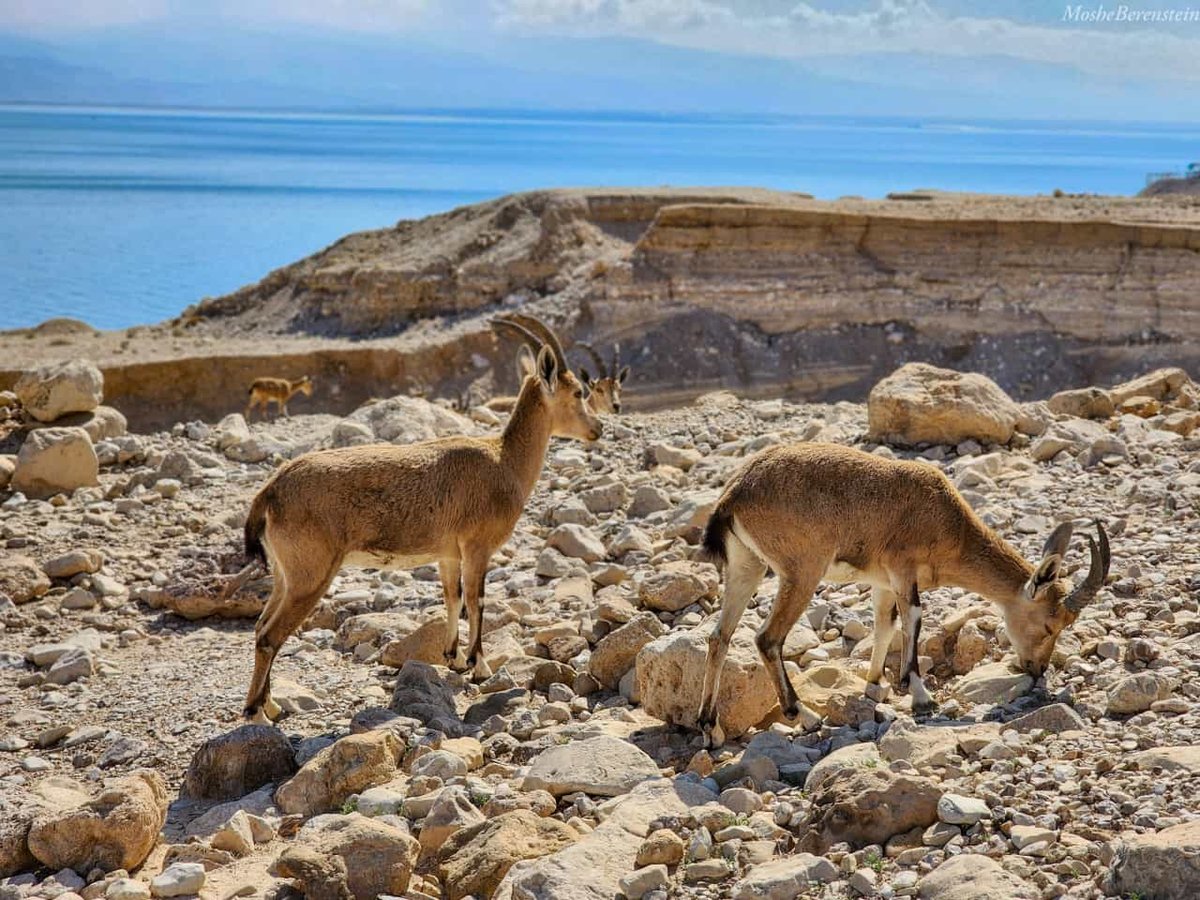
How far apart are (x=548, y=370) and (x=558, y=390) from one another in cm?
32

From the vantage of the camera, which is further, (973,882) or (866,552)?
(866,552)

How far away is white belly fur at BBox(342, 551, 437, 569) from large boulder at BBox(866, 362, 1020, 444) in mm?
6834

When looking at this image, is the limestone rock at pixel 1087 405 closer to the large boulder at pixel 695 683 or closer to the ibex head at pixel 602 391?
the ibex head at pixel 602 391

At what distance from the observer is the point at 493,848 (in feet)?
23.2

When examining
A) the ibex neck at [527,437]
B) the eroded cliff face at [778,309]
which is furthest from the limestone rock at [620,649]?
the eroded cliff face at [778,309]

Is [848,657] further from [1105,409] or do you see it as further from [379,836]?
[1105,409]

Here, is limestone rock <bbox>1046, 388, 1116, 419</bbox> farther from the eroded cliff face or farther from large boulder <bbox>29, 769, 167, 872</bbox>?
the eroded cliff face

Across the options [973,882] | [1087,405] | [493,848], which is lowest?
[493,848]

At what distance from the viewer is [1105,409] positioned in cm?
1647

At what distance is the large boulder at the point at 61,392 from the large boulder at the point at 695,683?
1221cm

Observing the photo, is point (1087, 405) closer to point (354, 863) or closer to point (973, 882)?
point (973, 882)

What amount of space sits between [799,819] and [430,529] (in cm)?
398

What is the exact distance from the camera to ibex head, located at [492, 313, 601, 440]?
11.3m

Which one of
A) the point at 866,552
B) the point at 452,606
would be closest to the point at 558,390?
the point at 452,606
